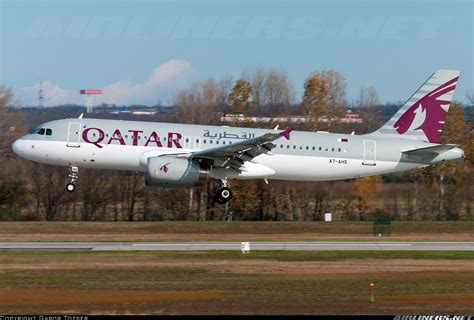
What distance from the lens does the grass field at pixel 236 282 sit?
2411cm

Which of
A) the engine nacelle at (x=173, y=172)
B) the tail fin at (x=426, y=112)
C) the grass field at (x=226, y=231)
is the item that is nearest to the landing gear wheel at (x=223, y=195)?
the engine nacelle at (x=173, y=172)

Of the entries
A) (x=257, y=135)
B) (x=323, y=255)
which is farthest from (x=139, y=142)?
(x=323, y=255)

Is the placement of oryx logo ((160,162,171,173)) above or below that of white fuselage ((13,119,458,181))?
below

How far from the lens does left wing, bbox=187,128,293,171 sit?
1683 inches

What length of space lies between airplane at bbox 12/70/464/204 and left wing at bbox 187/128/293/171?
48 millimetres

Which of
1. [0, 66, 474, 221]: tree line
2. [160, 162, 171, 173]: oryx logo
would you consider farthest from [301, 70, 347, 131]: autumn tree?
[160, 162, 171, 173]: oryx logo

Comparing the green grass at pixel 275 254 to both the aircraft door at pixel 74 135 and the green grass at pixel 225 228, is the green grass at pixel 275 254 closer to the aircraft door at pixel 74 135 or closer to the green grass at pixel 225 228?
the aircraft door at pixel 74 135

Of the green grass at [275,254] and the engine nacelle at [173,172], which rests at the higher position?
the engine nacelle at [173,172]

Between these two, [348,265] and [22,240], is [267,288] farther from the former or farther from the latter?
[22,240]

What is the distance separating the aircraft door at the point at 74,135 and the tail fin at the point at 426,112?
1557cm

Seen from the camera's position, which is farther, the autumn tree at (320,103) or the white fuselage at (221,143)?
the autumn tree at (320,103)

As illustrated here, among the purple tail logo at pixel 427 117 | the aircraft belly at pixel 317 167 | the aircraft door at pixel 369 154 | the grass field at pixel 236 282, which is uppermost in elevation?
the purple tail logo at pixel 427 117

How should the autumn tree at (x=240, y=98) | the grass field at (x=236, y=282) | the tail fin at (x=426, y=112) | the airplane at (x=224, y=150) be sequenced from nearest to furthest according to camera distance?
the grass field at (x=236, y=282) < the airplane at (x=224, y=150) < the tail fin at (x=426, y=112) < the autumn tree at (x=240, y=98)

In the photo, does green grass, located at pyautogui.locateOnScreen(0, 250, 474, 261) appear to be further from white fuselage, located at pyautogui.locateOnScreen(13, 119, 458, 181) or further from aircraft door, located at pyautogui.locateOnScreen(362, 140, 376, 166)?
aircraft door, located at pyautogui.locateOnScreen(362, 140, 376, 166)
